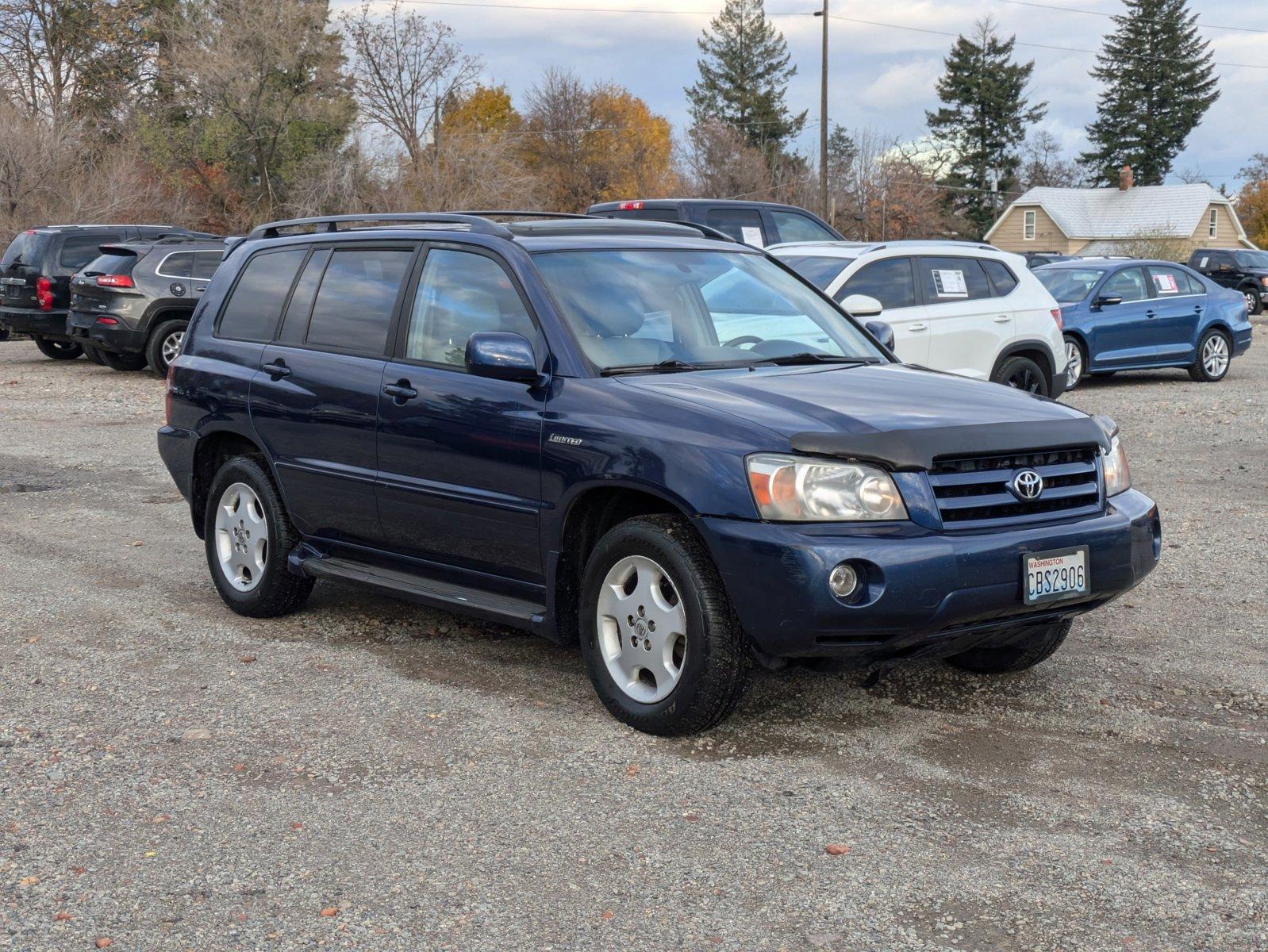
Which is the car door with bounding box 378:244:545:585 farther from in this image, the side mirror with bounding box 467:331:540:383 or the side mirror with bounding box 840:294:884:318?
the side mirror with bounding box 840:294:884:318

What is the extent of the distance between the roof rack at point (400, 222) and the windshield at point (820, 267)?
6079mm

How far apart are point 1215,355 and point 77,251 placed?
15.9 m

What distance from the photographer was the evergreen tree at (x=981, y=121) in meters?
81.0

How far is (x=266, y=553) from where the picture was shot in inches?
262

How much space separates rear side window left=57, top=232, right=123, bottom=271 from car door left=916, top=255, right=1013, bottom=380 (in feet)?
43.4

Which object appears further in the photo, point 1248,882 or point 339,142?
point 339,142

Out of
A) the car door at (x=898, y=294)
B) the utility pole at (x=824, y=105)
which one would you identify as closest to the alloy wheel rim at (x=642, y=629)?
the car door at (x=898, y=294)

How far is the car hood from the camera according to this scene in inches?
181

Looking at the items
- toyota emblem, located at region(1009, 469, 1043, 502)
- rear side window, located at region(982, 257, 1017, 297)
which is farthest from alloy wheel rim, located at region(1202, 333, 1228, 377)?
toyota emblem, located at region(1009, 469, 1043, 502)

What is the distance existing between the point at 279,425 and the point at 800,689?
8.48 feet

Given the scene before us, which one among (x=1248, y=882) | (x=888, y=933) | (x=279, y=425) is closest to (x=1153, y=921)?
(x=1248, y=882)

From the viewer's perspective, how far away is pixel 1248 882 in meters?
3.79

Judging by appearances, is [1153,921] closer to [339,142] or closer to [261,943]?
[261,943]

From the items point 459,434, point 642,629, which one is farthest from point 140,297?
point 642,629
